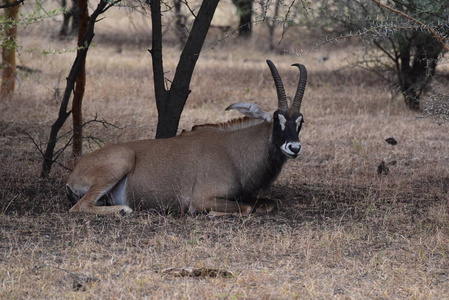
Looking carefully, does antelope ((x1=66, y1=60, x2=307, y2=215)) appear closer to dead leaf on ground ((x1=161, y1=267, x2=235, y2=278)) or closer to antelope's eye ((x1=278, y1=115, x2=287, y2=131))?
antelope's eye ((x1=278, y1=115, x2=287, y2=131))

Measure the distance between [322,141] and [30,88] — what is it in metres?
6.85

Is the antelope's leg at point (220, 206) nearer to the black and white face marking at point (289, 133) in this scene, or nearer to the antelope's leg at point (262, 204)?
the antelope's leg at point (262, 204)

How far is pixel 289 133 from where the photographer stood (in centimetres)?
713

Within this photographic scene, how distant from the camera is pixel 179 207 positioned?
7246 mm

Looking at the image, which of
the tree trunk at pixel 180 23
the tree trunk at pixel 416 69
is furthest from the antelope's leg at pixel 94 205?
the tree trunk at pixel 416 69

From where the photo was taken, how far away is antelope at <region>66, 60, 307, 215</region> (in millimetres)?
7129

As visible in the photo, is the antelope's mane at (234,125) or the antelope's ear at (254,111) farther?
the antelope's mane at (234,125)

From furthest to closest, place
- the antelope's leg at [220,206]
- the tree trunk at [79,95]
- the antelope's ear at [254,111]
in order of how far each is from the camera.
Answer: the tree trunk at [79,95]
the antelope's ear at [254,111]
the antelope's leg at [220,206]

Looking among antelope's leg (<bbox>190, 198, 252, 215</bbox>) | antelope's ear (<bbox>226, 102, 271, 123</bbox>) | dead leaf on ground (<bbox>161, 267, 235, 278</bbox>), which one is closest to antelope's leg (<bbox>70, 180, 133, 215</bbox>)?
antelope's leg (<bbox>190, 198, 252, 215</bbox>)

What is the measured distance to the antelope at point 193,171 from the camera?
7.13 m

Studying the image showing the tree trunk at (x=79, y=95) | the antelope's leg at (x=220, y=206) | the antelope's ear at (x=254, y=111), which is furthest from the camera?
the tree trunk at (x=79, y=95)

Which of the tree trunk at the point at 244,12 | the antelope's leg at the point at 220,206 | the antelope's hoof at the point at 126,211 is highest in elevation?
the tree trunk at the point at 244,12

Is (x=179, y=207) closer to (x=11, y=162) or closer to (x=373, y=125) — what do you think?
(x=11, y=162)

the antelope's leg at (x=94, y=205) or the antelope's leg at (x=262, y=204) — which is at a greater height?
the antelope's leg at (x=262, y=204)
